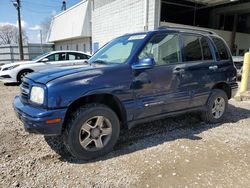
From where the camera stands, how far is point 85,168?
304 cm

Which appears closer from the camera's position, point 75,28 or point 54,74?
point 54,74

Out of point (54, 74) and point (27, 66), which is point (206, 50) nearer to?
point (54, 74)

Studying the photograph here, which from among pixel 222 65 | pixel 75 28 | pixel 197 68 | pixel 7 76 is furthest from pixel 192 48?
pixel 75 28

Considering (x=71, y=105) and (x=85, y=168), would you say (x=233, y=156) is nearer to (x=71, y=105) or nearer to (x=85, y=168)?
(x=85, y=168)

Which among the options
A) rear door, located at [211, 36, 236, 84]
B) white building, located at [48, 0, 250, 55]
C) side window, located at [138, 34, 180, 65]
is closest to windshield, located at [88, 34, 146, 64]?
side window, located at [138, 34, 180, 65]

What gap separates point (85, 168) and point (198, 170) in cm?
156

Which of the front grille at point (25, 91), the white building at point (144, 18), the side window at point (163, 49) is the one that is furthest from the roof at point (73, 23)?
the front grille at point (25, 91)

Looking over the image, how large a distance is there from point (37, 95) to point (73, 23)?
2084 cm

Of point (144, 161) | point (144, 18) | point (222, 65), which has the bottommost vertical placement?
point (144, 161)

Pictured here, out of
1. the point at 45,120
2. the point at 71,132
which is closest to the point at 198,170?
the point at 71,132

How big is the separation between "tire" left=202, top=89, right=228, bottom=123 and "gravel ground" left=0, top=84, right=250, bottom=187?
13.9 inches

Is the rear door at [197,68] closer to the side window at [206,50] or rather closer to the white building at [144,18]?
the side window at [206,50]

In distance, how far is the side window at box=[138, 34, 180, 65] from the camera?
374 cm

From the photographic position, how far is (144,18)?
11281mm
